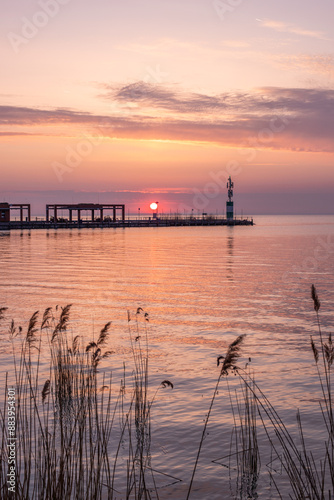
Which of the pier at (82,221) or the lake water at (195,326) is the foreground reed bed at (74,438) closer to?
the lake water at (195,326)

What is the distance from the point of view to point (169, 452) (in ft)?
23.1

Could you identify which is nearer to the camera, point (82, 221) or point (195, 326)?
point (195, 326)

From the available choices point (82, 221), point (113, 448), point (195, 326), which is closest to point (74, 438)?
point (113, 448)

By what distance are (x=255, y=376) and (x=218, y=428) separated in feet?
8.48

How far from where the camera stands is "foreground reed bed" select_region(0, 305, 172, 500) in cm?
473

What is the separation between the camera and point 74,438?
7125 millimetres

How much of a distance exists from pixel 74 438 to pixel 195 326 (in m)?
8.60

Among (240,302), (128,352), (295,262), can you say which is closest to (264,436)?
(128,352)

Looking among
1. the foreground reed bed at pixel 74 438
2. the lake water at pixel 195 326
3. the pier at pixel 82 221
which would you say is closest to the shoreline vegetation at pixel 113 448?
the foreground reed bed at pixel 74 438

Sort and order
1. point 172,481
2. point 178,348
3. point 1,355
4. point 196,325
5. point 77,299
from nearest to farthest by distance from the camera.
Answer: point 172,481, point 1,355, point 178,348, point 196,325, point 77,299

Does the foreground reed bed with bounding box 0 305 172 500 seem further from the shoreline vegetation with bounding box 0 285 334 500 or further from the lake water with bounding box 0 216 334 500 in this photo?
the lake water with bounding box 0 216 334 500

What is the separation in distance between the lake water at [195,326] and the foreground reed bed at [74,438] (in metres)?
0.46

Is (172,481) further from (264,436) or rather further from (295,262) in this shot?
→ (295,262)

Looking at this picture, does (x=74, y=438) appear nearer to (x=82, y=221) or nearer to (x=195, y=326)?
(x=195, y=326)
